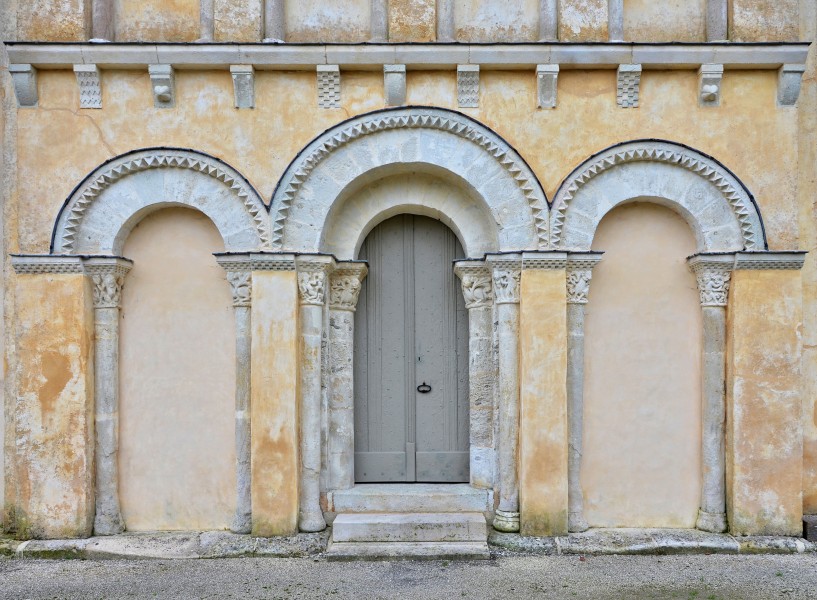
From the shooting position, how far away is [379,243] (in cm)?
629

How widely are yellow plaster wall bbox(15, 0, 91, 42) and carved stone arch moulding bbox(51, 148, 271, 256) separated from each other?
1.23m

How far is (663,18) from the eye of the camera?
19.2 ft

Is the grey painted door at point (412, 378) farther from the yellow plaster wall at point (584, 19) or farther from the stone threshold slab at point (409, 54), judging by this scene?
the yellow plaster wall at point (584, 19)

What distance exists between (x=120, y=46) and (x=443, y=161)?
3.03 m

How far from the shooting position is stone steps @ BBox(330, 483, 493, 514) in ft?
19.2

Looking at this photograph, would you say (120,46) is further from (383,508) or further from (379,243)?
(383,508)

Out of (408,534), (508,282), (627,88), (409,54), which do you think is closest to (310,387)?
(408,534)

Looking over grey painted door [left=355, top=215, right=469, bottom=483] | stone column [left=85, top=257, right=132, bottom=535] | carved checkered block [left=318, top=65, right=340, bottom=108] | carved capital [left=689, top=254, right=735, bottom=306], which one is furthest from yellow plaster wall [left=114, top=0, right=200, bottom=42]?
carved capital [left=689, top=254, right=735, bottom=306]

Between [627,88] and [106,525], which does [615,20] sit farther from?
[106,525]

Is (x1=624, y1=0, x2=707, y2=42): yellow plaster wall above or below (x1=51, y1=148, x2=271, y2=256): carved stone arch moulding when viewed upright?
above

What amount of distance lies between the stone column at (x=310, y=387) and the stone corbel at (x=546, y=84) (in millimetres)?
2415

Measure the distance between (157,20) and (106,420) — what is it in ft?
12.2

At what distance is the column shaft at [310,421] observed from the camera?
5699 millimetres

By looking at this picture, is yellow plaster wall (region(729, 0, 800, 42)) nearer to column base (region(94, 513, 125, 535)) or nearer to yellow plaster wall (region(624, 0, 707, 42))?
yellow plaster wall (region(624, 0, 707, 42))
